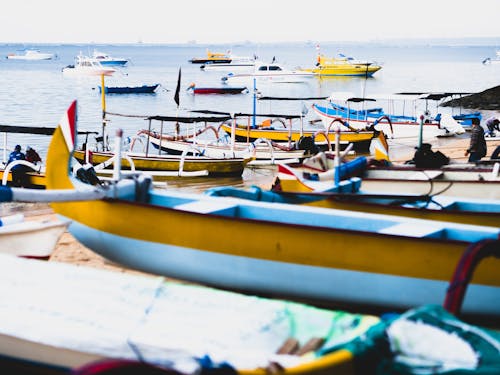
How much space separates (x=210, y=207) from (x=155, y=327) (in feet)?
10.4

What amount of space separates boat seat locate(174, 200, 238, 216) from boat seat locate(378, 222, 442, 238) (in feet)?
5.96

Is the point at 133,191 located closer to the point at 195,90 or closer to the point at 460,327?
the point at 460,327

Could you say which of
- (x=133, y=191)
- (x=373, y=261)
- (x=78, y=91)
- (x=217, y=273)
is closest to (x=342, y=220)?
(x=373, y=261)

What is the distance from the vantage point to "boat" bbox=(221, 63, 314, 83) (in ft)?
279

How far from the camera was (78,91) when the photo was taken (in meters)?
76.7

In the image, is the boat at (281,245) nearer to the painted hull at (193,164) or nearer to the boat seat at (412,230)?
the boat seat at (412,230)

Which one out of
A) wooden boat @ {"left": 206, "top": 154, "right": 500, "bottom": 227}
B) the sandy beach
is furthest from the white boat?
wooden boat @ {"left": 206, "top": 154, "right": 500, "bottom": 227}

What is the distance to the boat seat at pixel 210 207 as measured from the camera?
364 inches

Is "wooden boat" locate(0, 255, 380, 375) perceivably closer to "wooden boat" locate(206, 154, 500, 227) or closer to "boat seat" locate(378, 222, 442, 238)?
"boat seat" locate(378, 222, 442, 238)

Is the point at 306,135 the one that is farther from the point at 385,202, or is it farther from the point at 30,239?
the point at 30,239

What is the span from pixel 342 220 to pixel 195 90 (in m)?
64.6

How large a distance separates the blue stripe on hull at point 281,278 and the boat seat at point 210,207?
0.50m

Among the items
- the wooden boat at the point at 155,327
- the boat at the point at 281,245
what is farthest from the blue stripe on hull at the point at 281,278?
the wooden boat at the point at 155,327

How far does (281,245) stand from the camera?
28.3 feet
